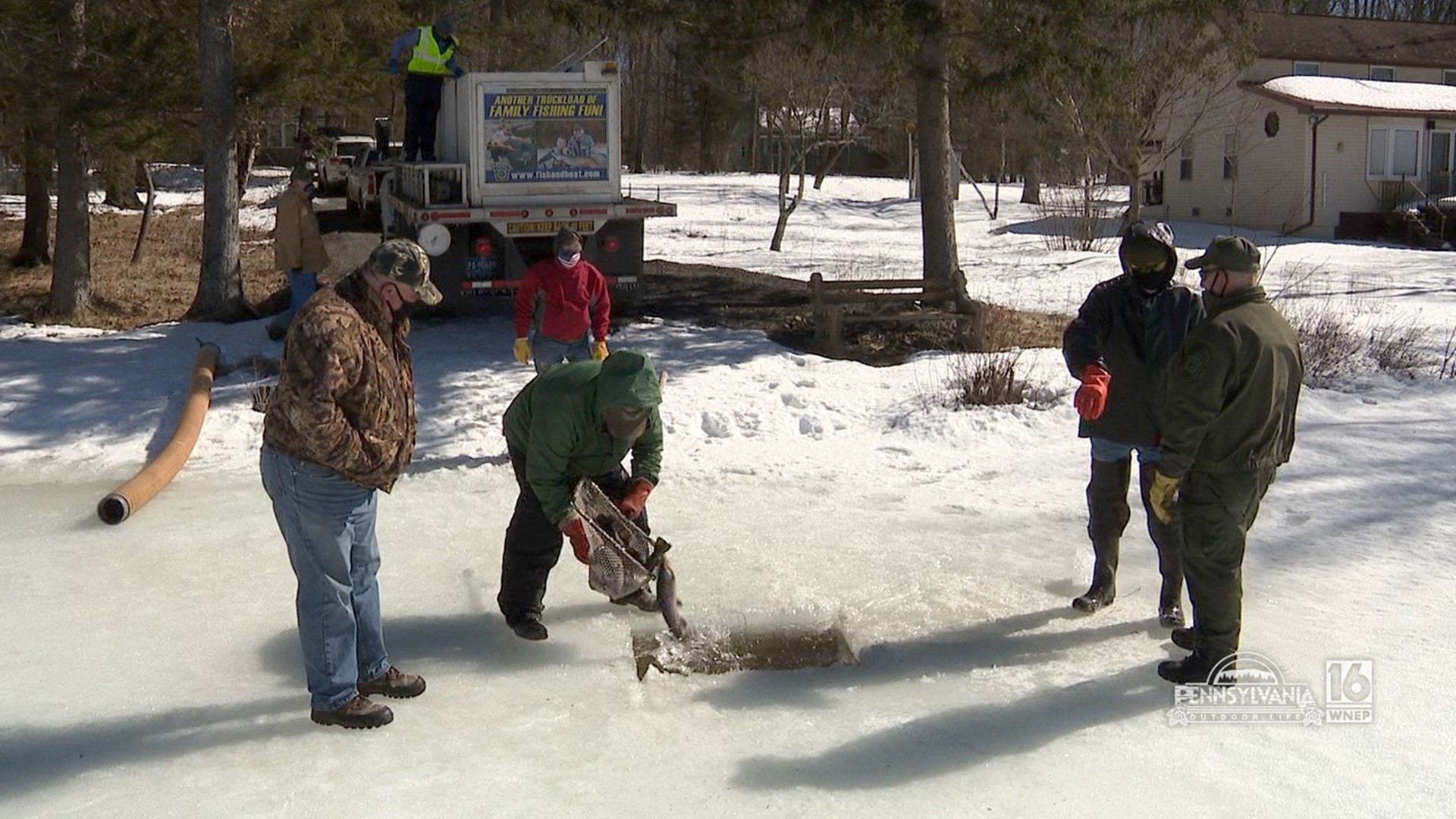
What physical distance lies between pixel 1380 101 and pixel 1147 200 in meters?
7.16

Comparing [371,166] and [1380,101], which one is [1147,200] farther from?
[371,166]

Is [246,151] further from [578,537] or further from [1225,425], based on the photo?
[1225,425]

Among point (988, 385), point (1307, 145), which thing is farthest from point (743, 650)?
point (1307, 145)

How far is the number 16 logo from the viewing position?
4.78 meters

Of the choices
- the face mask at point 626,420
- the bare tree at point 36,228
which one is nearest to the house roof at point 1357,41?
the bare tree at point 36,228

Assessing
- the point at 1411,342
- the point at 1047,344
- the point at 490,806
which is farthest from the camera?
the point at 1047,344

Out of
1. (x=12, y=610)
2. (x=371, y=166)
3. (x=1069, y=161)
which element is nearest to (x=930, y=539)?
(x=12, y=610)

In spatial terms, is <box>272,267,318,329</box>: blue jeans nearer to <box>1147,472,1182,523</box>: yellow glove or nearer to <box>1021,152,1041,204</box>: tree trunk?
<box>1147,472,1182,523</box>: yellow glove

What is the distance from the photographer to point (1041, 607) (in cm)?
605

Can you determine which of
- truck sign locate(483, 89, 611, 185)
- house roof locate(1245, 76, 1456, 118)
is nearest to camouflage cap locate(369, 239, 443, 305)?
truck sign locate(483, 89, 611, 185)

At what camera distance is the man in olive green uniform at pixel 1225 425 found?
15.3 ft

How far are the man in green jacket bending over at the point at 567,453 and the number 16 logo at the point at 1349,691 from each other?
9.18ft

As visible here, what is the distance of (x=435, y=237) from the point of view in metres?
10.5

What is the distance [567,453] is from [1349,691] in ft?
10.4
